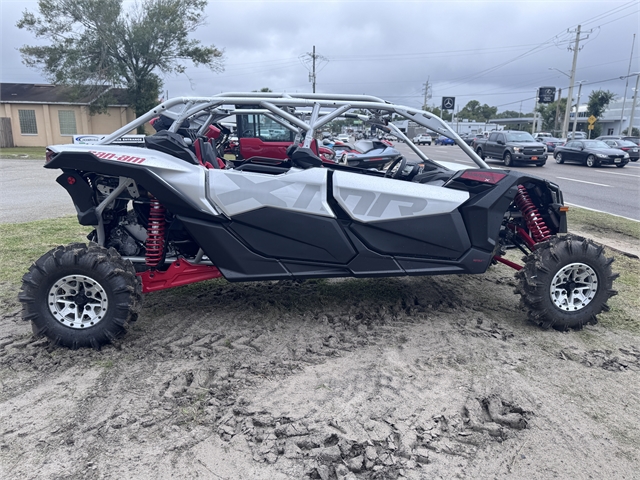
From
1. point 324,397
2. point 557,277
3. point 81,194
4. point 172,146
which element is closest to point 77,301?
point 81,194

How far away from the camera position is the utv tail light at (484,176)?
4.37 m

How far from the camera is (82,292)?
391 centimetres

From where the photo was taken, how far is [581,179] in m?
18.5

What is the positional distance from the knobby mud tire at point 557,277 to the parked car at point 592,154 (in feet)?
76.0

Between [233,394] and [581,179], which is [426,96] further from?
[233,394]

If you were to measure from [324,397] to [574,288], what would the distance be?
8.25 feet

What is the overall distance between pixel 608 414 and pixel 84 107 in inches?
1590

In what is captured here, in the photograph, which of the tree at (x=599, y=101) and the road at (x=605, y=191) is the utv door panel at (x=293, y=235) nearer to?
the road at (x=605, y=191)

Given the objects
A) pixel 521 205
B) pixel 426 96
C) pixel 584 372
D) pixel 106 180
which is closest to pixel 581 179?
pixel 521 205

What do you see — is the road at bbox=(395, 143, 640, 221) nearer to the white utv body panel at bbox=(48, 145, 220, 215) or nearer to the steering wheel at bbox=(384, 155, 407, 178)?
the steering wheel at bbox=(384, 155, 407, 178)

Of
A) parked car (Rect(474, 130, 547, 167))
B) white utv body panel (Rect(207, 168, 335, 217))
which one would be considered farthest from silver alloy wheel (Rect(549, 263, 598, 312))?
parked car (Rect(474, 130, 547, 167))

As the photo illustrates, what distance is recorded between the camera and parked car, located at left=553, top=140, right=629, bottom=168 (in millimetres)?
24266

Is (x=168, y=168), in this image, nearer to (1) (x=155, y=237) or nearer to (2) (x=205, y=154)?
(1) (x=155, y=237)

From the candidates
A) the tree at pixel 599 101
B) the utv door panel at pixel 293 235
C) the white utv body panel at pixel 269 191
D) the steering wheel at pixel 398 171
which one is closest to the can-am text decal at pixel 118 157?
the white utv body panel at pixel 269 191
